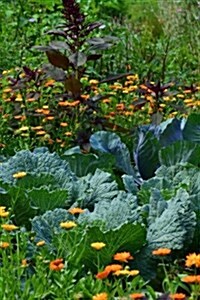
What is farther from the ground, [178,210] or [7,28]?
[7,28]

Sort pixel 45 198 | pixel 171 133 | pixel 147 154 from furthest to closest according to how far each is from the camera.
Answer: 1. pixel 171 133
2. pixel 147 154
3. pixel 45 198

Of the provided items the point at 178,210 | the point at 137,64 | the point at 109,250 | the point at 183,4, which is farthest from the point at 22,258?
the point at 183,4

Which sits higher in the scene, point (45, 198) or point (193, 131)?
point (193, 131)

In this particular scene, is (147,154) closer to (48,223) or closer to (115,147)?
(115,147)

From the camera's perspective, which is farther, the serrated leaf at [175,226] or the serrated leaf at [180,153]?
the serrated leaf at [180,153]

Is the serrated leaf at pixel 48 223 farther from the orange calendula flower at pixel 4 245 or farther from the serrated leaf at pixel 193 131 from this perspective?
the serrated leaf at pixel 193 131

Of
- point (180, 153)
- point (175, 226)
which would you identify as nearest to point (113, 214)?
point (175, 226)

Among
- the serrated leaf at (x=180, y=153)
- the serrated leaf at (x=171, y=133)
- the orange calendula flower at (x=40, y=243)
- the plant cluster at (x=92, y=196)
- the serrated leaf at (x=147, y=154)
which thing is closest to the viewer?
the plant cluster at (x=92, y=196)

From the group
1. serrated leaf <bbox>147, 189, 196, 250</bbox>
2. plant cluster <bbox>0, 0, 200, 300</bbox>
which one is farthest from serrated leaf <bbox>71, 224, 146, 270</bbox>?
serrated leaf <bbox>147, 189, 196, 250</bbox>

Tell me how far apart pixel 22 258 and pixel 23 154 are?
3.59 ft

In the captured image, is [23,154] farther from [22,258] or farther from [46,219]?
[22,258]

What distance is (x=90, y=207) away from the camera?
336 cm

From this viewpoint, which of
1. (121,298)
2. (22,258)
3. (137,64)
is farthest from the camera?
(137,64)

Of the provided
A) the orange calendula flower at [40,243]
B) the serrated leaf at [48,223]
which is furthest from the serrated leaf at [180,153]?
the orange calendula flower at [40,243]
